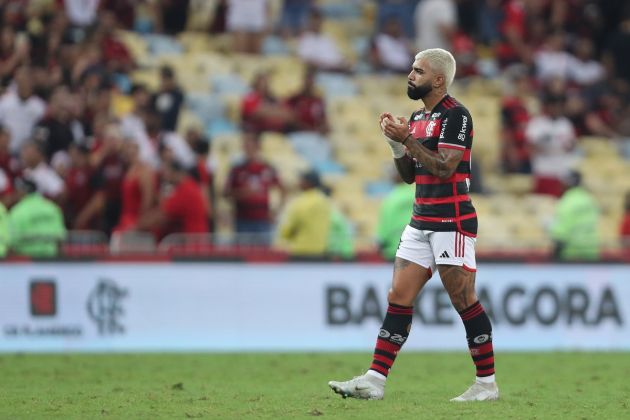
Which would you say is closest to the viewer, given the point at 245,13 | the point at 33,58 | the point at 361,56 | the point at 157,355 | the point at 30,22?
the point at 157,355

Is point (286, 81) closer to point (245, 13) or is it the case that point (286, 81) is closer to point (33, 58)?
point (245, 13)

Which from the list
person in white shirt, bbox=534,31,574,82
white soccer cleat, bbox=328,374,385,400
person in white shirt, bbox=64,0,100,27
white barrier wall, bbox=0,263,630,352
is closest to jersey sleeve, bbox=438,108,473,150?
white soccer cleat, bbox=328,374,385,400

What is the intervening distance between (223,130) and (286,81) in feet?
7.14

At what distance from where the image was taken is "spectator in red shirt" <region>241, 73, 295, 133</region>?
21.1 metres

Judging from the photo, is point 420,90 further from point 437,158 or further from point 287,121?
point 287,121

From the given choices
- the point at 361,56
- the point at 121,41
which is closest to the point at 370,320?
the point at 121,41

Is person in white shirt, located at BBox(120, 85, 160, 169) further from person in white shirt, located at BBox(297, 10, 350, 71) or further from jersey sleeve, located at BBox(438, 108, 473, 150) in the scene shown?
jersey sleeve, located at BBox(438, 108, 473, 150)

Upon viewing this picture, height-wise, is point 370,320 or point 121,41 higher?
point 121,41

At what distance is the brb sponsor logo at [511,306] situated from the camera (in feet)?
56.6

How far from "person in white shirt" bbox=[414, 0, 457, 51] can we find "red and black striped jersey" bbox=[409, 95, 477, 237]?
1453 cm

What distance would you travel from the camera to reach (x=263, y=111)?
21.4 meters

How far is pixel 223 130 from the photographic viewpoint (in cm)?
2162

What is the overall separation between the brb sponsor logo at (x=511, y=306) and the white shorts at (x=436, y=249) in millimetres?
7130

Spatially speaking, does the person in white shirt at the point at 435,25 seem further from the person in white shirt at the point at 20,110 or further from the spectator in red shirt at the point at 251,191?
the person in white shirt at the point at 20,110
